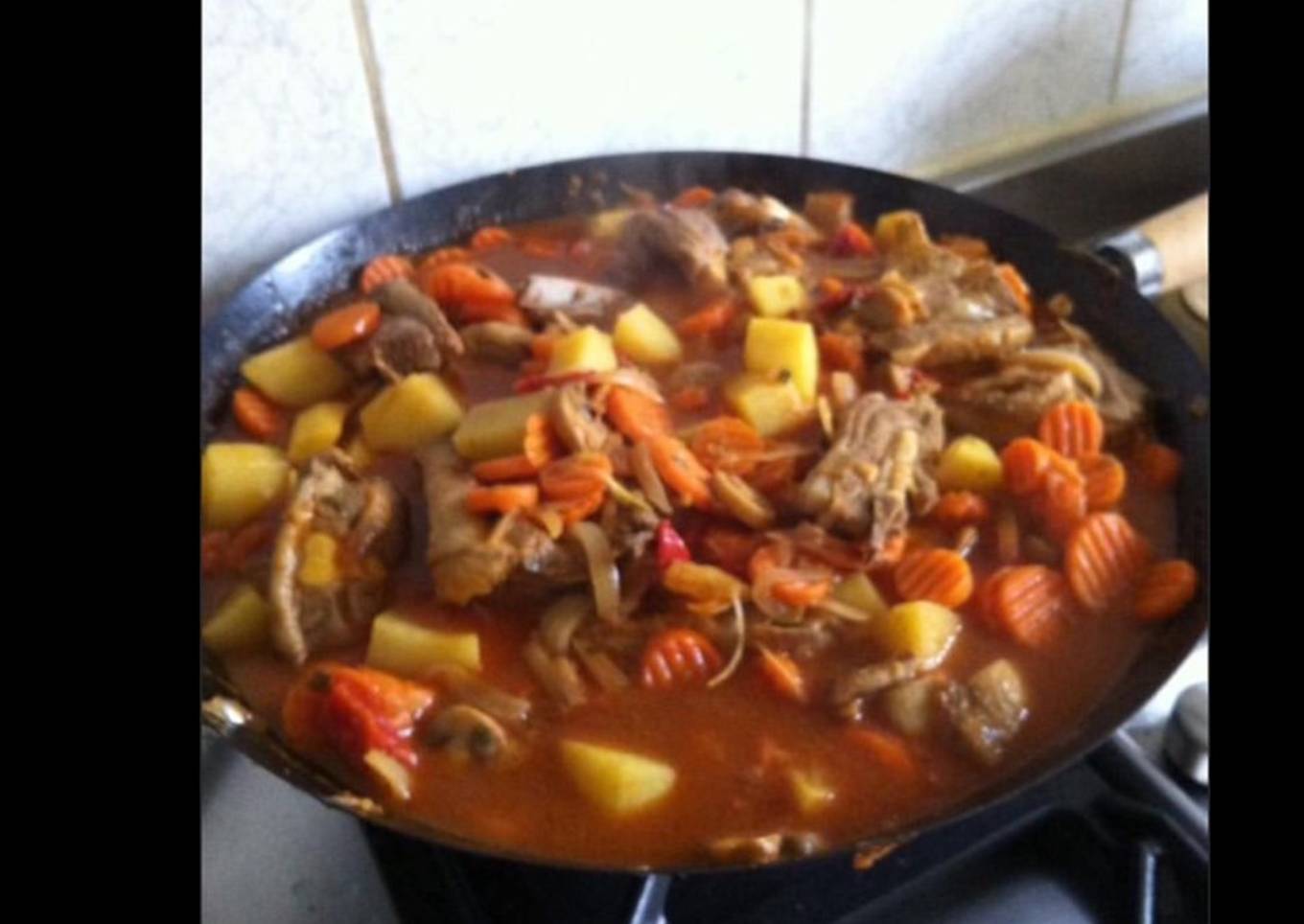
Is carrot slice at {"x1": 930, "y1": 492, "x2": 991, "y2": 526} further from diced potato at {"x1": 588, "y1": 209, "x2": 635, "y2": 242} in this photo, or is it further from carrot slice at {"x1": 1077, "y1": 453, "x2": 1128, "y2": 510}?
diced potato at {"x1": 588, "y1": 209, "x2": 635, "y2": 242}

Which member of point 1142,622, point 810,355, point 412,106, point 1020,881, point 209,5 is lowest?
point 1020,881

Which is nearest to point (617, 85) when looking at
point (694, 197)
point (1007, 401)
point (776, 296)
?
point (694, 197)

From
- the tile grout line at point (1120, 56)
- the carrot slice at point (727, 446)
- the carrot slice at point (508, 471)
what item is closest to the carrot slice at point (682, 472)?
the carrot slice at point (727, 446)

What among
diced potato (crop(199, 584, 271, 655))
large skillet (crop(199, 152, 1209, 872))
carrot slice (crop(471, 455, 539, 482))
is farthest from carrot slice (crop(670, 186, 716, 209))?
diced potato (crop(199, 584, 271, 655))

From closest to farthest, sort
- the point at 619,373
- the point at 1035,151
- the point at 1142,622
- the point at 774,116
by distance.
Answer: the point at 1142,622, the point at 619,373, the point at 774,116, the point at 1035,151

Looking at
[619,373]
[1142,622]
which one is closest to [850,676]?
[1142,622]

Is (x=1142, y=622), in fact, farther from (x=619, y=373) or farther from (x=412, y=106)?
(x=412, y=106)

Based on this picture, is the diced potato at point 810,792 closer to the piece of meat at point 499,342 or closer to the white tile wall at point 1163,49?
the piece of meat at point 499,342
